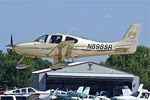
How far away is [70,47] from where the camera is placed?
41.2 metres

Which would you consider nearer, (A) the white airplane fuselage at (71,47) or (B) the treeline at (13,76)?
(A) the white airplane fuselage at (71,47)

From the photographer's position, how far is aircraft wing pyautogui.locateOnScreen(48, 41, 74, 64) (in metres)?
40.5

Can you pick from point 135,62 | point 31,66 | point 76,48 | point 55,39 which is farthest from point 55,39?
point 135,62

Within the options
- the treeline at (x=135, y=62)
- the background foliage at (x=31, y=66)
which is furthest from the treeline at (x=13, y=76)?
the treeline at (x=135, y=62)

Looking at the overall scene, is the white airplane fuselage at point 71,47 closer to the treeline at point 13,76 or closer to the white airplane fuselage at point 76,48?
the white airplane fuselage at point 76,48

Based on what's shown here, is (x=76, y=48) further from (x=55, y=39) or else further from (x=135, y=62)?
(x=135, y=62)

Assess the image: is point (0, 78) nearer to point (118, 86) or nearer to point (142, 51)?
point (118, 86)

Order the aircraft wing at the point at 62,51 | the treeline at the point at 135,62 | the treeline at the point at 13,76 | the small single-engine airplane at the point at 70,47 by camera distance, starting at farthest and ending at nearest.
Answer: the treeline at the point at 135,62
the treeline at the point at 13,76
the small single-engine airplane at the point at 70,47
the aircraft wing at the point at 62,51

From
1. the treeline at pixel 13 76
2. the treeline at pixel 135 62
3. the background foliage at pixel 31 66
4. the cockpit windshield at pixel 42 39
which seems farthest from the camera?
the treeline at pixel 135 62

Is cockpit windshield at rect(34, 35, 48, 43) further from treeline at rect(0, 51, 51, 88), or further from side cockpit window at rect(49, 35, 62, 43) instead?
treeline at rect(0, 51, 51, 88)

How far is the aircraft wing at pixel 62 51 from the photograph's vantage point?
40525 millimetres

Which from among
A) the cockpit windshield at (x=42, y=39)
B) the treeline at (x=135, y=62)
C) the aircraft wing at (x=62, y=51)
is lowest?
the treeline at (x=135, y=62)

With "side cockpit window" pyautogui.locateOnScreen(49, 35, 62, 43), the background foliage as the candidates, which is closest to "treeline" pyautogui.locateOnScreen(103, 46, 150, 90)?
the background foliage

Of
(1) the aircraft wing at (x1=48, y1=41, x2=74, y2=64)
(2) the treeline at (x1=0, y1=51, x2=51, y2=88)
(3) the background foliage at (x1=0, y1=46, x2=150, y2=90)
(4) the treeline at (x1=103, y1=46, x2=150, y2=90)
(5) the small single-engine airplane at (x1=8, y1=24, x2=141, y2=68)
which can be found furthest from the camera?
(4) the treeline at (x1=103, y1=46, x2=150, y2=90)
